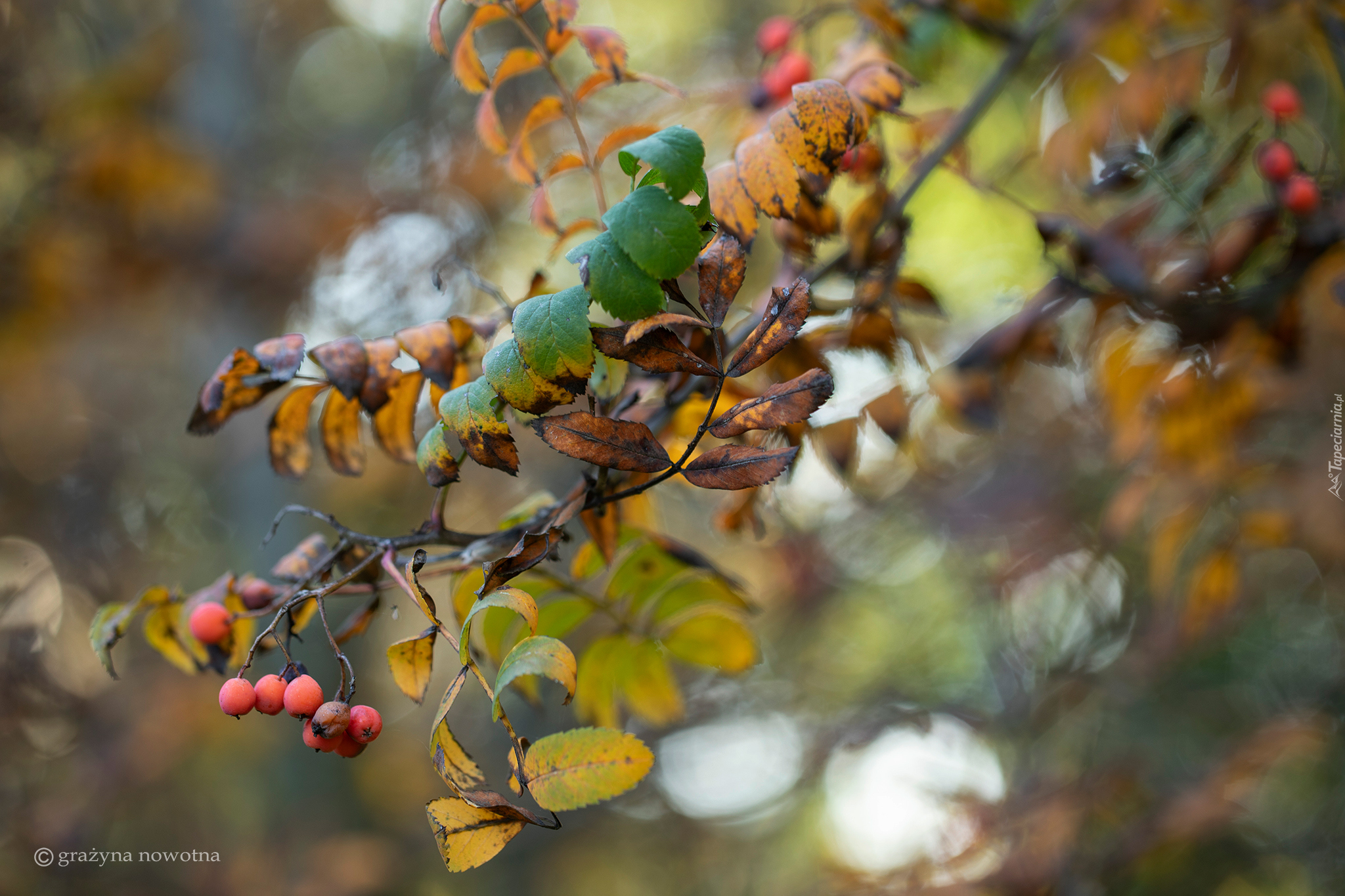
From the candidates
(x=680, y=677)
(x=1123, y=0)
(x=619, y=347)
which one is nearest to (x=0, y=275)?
(x=680, y=677)

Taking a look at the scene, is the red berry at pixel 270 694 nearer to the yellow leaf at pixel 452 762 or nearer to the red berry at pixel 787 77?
the yellow leaf at pixel 452 762

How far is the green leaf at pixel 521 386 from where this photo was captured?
67 centimetres

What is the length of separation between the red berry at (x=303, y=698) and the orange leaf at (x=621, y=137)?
687 mm

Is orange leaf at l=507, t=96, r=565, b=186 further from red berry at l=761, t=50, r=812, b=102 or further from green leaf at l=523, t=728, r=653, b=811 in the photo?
green leaf at l=523, t=728, r=653, b=811

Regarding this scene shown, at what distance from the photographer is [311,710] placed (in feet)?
2.42

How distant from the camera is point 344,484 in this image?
4695 mm

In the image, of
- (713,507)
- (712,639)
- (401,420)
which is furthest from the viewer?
(713,507)

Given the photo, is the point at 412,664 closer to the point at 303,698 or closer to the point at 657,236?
the point at 303,698

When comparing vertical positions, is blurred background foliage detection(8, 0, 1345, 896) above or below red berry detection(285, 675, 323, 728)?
below

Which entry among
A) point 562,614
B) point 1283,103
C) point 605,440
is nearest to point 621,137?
point 605,440

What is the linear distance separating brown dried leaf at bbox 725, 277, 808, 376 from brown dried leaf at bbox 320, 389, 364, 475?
579 mm

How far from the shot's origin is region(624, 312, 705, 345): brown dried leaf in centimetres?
66

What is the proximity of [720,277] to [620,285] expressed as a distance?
0.10 metres

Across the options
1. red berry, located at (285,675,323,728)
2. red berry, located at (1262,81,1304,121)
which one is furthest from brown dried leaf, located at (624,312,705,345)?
red berry, located at (1262,81,1304,121)
